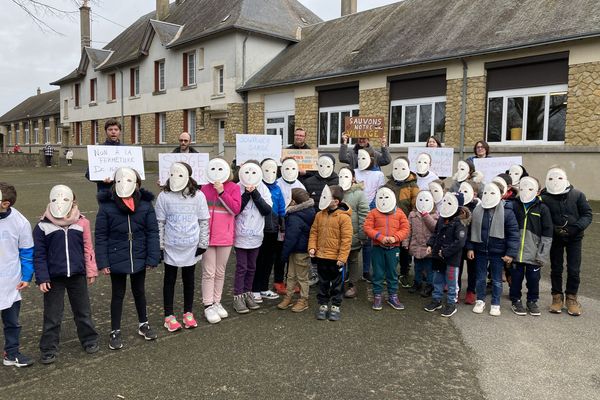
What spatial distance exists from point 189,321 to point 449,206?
10.2ft

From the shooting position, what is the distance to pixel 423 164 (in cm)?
655

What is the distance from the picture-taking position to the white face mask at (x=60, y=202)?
3.91 meters

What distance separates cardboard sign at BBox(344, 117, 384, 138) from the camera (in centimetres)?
789

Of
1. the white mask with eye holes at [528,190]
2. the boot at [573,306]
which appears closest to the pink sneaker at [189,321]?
the white mask with eye holes at [528,190]

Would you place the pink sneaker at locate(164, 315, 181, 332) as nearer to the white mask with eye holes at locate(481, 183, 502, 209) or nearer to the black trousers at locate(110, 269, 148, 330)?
the black trousers at locate(110, 269, 148, 330)

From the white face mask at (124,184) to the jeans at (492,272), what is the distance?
389cm

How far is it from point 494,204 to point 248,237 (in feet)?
9.21

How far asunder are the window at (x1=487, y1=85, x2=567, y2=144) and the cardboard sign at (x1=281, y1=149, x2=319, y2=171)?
10.6 m

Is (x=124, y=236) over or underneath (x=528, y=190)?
underneath

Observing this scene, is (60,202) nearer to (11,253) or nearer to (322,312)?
(11,253)

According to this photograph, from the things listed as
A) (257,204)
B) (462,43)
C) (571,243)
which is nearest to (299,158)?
(257,204)

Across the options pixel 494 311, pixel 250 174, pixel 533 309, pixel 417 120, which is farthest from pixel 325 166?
pixel 417 120

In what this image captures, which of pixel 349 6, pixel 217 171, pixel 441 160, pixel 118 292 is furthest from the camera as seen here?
pixel 349 6

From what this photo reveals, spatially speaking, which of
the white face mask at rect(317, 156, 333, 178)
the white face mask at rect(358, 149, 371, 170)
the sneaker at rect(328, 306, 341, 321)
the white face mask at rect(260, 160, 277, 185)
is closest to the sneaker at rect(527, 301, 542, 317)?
the sneaker at rect(328, 306, 341, 321)
